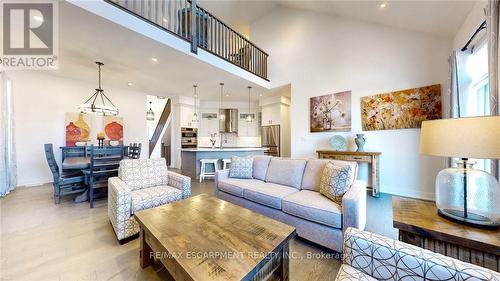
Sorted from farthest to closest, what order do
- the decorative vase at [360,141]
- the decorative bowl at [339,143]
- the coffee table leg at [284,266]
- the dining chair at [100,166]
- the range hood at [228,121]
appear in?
the range hood at [228,121]
the decorative bowl at [339,143]
the decorative vase at [360,141]
the dining chair at [100,166]
the coffee table leg at [284,266]

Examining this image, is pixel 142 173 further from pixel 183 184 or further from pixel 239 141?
pixel 239 141

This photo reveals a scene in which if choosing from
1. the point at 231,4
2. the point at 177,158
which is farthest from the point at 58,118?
the point at 231,4

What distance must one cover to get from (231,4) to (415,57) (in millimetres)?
5351

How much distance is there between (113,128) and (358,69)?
7186 mm

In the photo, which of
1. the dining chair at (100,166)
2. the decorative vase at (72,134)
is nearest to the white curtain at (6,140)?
the decorative vase at (72,134)

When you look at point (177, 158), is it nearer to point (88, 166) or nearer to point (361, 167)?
point (88, 166)

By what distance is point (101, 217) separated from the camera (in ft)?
8.73

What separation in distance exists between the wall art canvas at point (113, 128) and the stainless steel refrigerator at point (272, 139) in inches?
195

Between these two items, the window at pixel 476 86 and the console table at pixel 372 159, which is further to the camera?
the console table at pixel 372 159

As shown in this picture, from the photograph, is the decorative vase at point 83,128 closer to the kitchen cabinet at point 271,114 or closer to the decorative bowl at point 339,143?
the kitchen cabinet at point 271,114

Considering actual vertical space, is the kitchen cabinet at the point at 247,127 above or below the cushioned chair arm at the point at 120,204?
above

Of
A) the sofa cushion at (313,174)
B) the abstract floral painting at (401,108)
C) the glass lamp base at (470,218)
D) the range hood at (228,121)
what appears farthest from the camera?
the range hood at (228,121)

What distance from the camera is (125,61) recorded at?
3.80m

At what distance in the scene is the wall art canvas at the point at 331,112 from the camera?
4387mm
